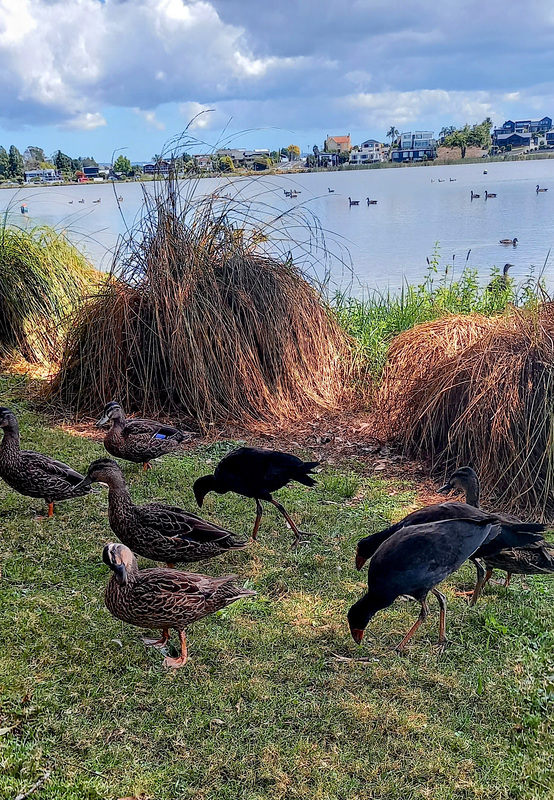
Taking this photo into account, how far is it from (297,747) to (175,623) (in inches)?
35.1

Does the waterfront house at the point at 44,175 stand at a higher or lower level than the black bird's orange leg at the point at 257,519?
higher

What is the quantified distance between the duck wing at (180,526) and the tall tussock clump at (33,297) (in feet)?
17.7

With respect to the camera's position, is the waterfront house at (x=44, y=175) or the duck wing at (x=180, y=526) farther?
the waterfront house at (x=44, y=175)

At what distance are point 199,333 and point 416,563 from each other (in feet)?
13.9

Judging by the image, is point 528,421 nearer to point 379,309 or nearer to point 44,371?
point 379,309

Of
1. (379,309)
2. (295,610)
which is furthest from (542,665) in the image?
(379,309)

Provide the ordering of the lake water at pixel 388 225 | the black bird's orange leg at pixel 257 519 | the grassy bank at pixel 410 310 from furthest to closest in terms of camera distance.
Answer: the lake water at pixel 388 225 → the grassy bank at pixel 410 310 → the black bird's orange leg at pixel 257 519

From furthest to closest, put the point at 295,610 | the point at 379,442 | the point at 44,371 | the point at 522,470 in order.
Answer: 1. the point at 44,371
2. the point at 379,442
3. the point at 522,470
4. the point at 295,610

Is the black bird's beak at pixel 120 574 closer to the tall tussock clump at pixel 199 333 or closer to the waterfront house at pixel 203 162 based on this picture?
the tall tussock clump at pixel 199 333

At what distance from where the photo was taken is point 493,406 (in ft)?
18.4

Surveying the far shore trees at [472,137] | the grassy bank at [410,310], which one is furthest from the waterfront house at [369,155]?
the grassy bank at [410,310]

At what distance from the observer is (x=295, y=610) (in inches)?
155

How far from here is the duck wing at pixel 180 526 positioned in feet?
13.6

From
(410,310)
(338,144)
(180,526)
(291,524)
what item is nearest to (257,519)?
(291,524)
